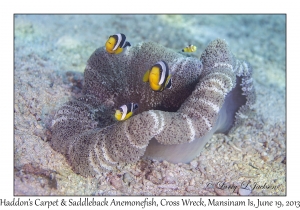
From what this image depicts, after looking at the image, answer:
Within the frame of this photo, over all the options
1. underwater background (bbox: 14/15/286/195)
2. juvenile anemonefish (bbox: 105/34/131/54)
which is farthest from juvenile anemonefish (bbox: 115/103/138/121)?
juvenile anemonefish (bbox: 105/34/131/54)

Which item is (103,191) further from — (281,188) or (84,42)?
(84,42)

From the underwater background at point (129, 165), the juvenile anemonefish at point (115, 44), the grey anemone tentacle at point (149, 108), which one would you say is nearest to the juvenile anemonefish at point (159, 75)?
the grey anemone tentacle at point (149, 108)

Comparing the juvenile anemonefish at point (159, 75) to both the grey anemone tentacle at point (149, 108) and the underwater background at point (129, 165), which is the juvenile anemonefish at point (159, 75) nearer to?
the grey anemone tentacle at point (149, 108)

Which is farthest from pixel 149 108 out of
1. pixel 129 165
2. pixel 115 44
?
pixel 115 44

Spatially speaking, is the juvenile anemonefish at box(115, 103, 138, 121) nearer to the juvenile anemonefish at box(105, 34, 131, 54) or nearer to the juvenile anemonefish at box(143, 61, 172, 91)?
the juvenile anemonefish at box(143, 61, 172, 91)

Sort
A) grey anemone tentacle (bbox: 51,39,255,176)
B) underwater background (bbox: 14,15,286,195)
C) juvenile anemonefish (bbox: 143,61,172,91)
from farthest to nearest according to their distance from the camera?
underwater background (bbox: 14,15,286,195) → juvenile anemonefish (bbox: 143,61,172,91) → grey anemone tentacle (bbox: 51,39,255,176)

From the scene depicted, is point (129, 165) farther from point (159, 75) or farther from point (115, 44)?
point (115, 44)
